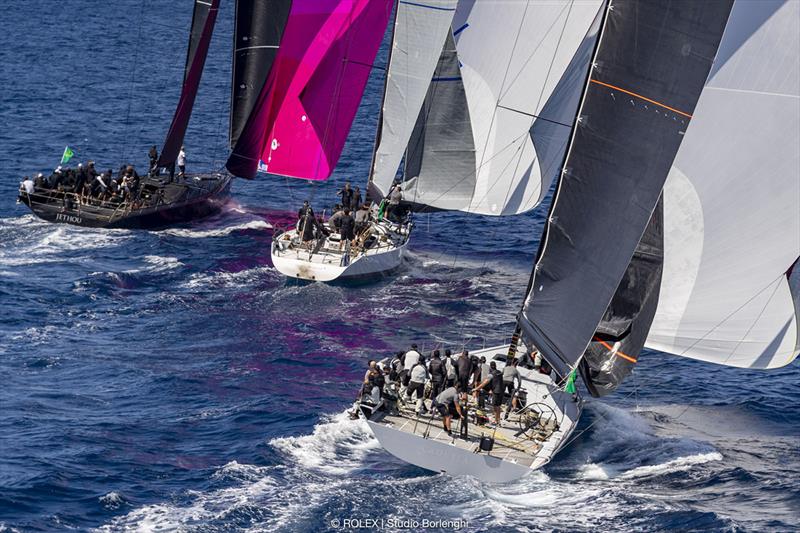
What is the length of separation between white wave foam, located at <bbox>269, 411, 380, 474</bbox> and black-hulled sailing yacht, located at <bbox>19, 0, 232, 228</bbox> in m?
22.8

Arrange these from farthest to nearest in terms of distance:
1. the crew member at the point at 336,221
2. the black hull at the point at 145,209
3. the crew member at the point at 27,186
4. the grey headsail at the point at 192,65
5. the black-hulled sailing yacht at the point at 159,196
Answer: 1. the grey headsail at the point at 192,65
2. the black-hulled sailing yacht at the point at 159,196
3. the black hull at the point at 145,209
4. the crew member at the point at 27,186
5. the crew member at the point at 336,221

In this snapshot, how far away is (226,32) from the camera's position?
116 meters

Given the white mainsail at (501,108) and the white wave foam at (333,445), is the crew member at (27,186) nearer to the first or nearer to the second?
the white mainsail at (501,108)

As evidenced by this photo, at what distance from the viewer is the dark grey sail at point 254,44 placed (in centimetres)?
6019

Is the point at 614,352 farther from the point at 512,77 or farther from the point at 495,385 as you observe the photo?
the point at 512,77

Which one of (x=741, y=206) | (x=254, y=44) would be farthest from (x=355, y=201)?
(x=741, y=206)

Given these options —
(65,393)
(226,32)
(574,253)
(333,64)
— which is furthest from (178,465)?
(226,32)

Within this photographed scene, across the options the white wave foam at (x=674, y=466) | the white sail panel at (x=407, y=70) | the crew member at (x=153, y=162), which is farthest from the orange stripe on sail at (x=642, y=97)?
the crew member at (x=153, y=162)

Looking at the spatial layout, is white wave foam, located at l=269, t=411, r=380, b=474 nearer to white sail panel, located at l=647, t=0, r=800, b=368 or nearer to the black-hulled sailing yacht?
white sail panel, located at l=647, t=0, r=800, b=368

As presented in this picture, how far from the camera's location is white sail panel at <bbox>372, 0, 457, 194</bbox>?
5259 cm

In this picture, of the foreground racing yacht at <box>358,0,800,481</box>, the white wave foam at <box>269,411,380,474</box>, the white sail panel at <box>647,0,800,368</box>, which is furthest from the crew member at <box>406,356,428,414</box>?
the white sail panel at <box>647,0,800,368</box>

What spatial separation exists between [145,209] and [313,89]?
31.0ft

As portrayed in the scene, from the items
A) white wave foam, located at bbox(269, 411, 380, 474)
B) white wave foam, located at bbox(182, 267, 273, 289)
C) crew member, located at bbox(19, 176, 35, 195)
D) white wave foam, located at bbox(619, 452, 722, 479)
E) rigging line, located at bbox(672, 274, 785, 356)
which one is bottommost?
white wave foam, located at bbox(182, 267, 273, 289)

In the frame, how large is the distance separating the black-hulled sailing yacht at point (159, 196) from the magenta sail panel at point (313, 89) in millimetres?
2385
